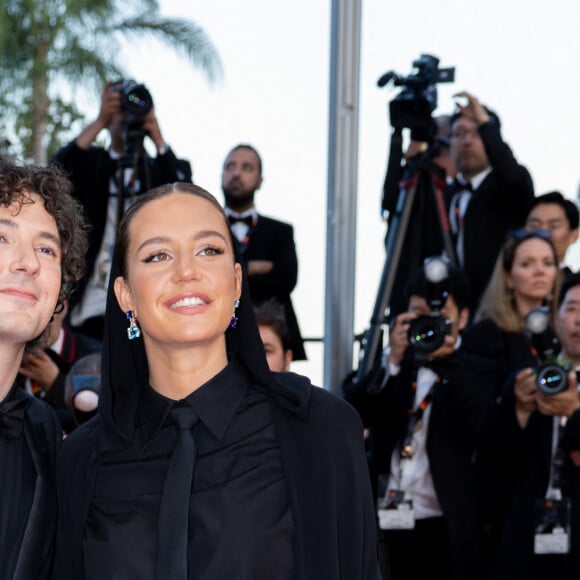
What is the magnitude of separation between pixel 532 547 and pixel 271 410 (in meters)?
1.63

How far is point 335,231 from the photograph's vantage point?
4.66 m

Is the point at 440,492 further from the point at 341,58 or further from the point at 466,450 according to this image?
the point at 341,58

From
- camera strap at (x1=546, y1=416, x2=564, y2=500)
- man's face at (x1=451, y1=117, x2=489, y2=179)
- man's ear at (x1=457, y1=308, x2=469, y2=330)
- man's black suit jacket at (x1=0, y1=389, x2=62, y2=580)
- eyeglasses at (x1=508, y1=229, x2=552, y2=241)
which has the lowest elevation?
camera strap at (x1=546, y1=416, x2=564, y2=500)

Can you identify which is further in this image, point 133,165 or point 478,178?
point 478,178

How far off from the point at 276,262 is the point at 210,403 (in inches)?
107

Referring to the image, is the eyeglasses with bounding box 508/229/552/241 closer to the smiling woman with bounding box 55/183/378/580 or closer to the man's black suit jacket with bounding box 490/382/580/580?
the man's black suit jacket with bounding box 490/382/580/580

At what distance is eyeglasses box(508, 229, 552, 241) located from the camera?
14.6 ft

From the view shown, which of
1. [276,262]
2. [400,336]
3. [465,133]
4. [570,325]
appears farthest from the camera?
[276,262]

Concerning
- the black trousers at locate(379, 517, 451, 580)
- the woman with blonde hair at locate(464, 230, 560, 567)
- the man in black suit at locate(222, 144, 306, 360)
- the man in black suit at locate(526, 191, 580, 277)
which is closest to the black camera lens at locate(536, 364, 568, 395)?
the woman with blonde hair at locate(464, 230, 560, 567)

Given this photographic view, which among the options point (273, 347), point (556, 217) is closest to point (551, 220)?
point (556, 217)

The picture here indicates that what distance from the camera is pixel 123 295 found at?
2.55m

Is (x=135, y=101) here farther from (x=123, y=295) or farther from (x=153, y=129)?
(x=123, y=295)

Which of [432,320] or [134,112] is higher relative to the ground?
[134,112]

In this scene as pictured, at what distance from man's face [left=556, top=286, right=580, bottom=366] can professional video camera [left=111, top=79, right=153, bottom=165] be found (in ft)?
6.17
